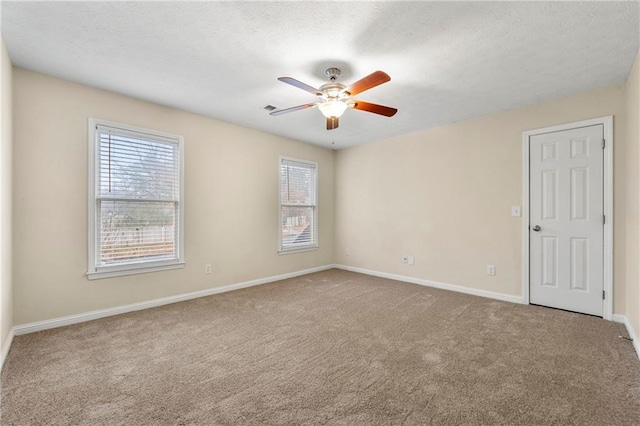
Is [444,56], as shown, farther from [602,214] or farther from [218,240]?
[218,240]

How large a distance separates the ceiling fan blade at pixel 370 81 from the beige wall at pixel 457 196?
2445mm

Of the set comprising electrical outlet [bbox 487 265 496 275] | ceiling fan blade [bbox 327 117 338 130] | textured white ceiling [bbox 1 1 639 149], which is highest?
textured white ceiling [bbox 1 1 639 149]

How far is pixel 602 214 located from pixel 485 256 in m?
1.28

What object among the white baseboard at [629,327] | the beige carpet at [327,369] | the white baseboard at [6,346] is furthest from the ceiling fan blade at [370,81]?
the white baseboard at [6,346]

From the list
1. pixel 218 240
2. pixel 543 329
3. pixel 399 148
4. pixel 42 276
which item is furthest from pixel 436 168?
pixel 42 276

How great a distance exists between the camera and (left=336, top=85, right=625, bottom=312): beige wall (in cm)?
329

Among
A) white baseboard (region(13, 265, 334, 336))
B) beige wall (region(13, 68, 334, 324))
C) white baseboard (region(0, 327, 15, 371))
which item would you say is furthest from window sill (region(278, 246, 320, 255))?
white baseboard (region(0, 327, 15, 371))

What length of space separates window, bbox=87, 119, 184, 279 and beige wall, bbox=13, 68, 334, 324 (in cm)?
9

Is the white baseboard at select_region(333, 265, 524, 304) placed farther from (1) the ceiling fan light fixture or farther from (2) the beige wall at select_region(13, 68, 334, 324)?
(1) the ceiling fan light fixture

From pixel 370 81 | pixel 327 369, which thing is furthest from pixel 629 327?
pixel 370 81

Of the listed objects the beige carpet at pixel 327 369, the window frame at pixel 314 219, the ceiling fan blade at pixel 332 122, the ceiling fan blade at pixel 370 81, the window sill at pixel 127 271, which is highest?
the ceiling fan blade at pixel 370 81

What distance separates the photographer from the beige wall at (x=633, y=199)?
8.04ft

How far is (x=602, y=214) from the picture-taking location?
3080 millimetres

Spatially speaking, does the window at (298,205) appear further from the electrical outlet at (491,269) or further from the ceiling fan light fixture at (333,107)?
the electrical outlet at (491,269)
